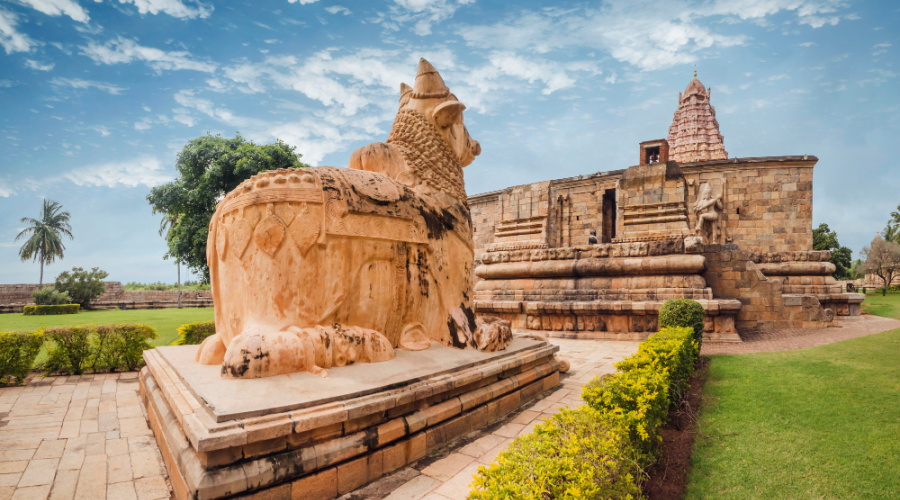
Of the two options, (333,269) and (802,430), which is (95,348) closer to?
(333,269)

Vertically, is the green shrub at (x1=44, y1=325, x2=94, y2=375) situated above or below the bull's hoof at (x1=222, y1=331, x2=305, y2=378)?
below

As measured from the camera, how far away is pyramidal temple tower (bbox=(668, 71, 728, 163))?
32.2 meters

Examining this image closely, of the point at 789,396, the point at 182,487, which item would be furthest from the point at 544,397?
the point at 182,487

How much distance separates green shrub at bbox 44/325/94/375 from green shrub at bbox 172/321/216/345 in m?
1.10

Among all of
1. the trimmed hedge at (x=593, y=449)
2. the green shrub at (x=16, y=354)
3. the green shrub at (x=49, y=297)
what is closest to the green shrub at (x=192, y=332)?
the green shrub at (x=16, y=354)

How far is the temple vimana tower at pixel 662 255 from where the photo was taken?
848 cm

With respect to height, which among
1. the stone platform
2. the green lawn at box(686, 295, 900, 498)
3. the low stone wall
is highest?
the stone platform

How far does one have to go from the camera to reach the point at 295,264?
298 cm

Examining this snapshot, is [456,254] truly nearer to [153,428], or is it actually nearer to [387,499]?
[387,499]

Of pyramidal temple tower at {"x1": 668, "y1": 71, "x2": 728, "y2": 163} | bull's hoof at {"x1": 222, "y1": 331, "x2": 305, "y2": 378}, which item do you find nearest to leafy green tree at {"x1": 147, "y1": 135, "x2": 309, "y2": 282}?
bull's hoof at {"x1": 222, "y1": 331, "x2": 305, "y2": 378}

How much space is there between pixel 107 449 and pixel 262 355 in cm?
149

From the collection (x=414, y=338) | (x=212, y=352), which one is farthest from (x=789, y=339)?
(x=212, y=352)

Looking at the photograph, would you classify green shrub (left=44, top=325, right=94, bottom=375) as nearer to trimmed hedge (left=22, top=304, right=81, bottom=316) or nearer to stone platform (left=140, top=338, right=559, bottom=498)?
stone platform (left=140, top=338, right=559, bottom=498)

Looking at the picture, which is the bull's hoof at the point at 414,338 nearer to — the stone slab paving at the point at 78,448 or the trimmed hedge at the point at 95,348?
the stone slab paving at the point at 78,448
